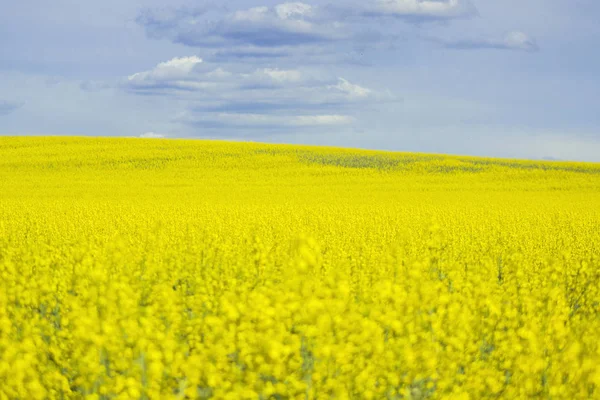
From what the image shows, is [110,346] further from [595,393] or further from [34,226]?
[34,226]

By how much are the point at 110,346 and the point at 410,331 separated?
7.17ft

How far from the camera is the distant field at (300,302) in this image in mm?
4379

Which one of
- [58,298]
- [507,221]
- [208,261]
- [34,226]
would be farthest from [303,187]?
[58,298]

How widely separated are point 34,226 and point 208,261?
6.40 m

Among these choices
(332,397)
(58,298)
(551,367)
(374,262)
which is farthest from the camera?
(374,262)

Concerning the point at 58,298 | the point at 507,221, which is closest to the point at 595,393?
the point at 58,298

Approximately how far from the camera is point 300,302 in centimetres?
433

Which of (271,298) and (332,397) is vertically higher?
(271,298)

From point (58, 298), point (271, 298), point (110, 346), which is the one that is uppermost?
point (271, 298)

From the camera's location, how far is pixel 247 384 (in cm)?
449

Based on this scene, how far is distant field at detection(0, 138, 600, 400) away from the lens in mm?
4379

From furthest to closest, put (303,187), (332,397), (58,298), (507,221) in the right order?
(303,187), (507,221), (58,298), (332,397)

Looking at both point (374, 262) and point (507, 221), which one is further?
point (507, 221)

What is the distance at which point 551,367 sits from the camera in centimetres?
486
